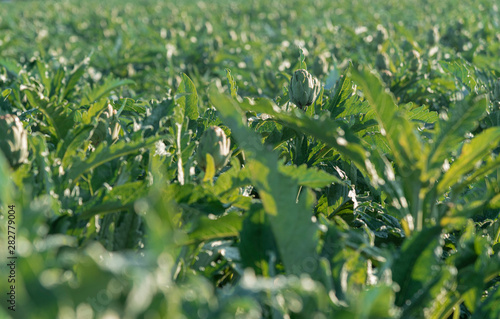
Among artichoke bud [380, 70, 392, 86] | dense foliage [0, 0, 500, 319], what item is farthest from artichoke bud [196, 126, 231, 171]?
artichoke bud [380, 70, 392, 86]

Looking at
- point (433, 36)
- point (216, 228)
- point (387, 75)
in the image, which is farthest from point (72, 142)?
point (433, 36)

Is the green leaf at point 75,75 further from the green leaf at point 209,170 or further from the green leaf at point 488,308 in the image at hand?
the green leaf at point 488,308

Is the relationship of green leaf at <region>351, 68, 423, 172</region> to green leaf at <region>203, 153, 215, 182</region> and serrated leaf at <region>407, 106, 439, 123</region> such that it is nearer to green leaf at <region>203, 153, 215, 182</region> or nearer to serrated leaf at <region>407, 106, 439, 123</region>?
green leaf at <region>203, 153, 215, 182</region>

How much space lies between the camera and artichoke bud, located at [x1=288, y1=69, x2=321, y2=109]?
1.61m

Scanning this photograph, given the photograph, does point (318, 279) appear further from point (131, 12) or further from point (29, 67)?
point (131, 12)

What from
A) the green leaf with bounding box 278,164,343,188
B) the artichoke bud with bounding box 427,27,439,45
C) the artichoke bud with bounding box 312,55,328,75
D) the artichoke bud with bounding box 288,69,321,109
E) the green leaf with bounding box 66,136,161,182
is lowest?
the artichoke bud with bounding box 427,27,439,45

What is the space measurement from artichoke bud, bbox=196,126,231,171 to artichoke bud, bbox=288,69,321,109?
45 centimetres

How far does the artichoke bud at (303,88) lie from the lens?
1607mm

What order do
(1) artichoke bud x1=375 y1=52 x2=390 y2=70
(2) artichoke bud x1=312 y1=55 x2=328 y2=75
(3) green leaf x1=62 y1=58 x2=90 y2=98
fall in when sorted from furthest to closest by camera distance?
1. (2) artichoke bud x1=312 y1=55 x2=328 y2=75
2. (1) artichoke bud x1=375 y1=52 x2=390 y2=70
3. (3) green leaf x1=62 y1=58 x2=90 y2=98

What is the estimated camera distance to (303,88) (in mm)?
1614

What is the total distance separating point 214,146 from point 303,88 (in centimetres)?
50

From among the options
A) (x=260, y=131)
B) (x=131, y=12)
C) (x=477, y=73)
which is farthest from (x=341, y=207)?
(x=131, y=12)

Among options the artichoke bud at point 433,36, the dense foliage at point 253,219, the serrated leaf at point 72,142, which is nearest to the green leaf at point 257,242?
the dense foliage at point 253,219

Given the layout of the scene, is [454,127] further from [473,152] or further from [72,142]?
[72,142]
